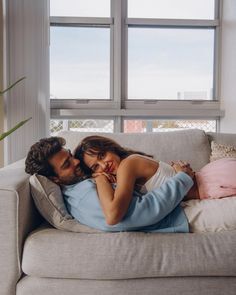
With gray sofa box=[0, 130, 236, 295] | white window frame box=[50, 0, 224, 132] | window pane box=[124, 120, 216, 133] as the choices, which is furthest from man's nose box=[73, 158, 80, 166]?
window pane box=[124, 120, 216, 133]

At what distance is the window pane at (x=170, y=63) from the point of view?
3.18 metres

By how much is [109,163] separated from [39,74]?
149 cm

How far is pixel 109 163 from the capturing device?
155 centimetres

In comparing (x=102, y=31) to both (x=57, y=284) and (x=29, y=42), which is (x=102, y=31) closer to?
(x=29, y=42)

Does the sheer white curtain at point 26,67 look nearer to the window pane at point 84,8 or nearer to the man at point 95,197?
the window pane at point 84,8

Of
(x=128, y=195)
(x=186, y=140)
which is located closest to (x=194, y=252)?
(x=128, y=195)

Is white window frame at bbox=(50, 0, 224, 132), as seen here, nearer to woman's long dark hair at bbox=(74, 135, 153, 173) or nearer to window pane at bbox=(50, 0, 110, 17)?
window pane at bbox=(50, 0, 110, 17)

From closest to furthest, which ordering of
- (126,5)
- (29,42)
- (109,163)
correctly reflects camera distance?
1. (109,163)
2. (29,42)
3. (126,5)

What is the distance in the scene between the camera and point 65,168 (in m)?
1.55

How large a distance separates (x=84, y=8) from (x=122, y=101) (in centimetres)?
84

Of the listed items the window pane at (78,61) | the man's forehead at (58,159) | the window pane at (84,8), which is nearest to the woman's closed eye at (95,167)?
the man's forehead at (58,159)

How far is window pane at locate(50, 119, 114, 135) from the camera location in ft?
10.2

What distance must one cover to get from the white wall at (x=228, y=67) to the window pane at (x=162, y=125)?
0.14 metres

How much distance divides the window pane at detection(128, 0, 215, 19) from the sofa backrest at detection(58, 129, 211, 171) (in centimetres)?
147
